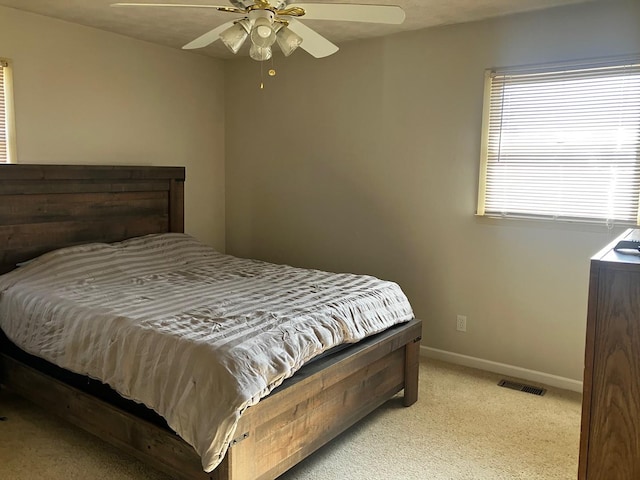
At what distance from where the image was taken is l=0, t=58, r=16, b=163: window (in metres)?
3.37

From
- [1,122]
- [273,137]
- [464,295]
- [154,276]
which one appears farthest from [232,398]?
[273,137]

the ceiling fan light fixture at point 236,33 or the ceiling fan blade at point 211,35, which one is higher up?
the ceiling fan blade at point 211,35

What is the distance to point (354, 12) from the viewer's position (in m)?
2.20

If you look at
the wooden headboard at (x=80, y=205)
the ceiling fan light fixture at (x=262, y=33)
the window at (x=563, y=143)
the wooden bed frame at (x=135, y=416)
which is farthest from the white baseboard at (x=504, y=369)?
the ceiling fan light fixture at (x=262, y=33)

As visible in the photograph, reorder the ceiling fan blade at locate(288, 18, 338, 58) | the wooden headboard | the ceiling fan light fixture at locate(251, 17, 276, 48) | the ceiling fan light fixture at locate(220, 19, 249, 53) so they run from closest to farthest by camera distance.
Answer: the ceiling fan light fixture at locate(251, 17, 276, 48) → the ceiling fan light fixture at locate(220, 19, 249, 53) → the ceiling fan blade at locate(288, 18, 338, 58) → the wooden headboard

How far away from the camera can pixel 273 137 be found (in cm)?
459

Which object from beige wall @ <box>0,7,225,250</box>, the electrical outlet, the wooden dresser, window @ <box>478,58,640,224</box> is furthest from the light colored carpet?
beige wall @ <box>0,7,225,250</box>

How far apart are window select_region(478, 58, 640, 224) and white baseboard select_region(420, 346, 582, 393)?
1019 mm

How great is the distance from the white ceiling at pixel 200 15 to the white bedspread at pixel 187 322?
1501 millimetres

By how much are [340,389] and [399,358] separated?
1.89 feet

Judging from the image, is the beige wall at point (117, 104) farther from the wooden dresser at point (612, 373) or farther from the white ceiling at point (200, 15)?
the wooden dresser at point (612, 373)

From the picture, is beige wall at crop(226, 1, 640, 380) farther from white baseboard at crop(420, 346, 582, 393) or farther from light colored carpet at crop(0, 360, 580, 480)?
light colored carpet at crop(0, 360, 580, 480)

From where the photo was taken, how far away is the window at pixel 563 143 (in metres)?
3.09

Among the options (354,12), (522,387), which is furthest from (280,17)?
(522,387)
